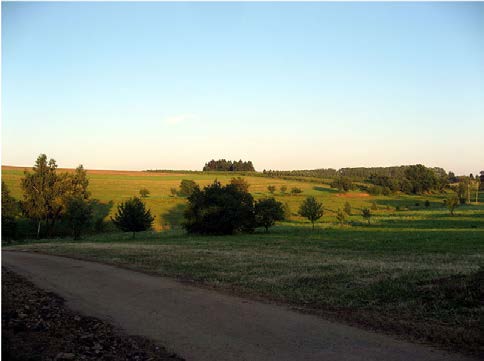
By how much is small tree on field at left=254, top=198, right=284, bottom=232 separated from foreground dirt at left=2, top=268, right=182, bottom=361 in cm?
4453

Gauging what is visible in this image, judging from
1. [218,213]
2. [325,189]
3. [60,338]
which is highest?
[325,189]

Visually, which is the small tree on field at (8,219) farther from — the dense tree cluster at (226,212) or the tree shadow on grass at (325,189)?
the tree shadow on grass at (325,189)

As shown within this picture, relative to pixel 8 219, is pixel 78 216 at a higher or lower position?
higher

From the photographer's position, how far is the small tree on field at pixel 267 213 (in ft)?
181

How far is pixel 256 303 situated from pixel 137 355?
4648mm

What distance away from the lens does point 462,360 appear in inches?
A: 288

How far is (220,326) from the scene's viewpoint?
30.9 feet

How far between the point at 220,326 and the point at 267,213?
45988 mm

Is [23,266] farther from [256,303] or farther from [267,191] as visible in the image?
[267,191]

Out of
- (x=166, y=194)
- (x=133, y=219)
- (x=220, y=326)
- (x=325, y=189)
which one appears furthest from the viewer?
(x=325, y=189)

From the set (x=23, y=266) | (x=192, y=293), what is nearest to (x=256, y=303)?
(x=192, y=293)

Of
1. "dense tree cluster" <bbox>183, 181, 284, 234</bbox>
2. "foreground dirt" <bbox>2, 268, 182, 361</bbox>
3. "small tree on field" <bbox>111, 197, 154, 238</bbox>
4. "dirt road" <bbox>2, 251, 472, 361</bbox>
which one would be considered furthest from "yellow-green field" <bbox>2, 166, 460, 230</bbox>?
"foreground dirt" <bbox>2, 268, 182, 361</bbox>

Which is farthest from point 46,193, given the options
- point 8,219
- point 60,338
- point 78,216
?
point 60,338

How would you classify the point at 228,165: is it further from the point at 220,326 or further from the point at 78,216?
the point at 220,326
